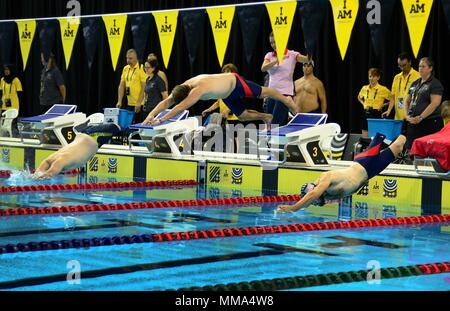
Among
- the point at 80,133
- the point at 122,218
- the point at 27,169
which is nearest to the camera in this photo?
the point at 122,218

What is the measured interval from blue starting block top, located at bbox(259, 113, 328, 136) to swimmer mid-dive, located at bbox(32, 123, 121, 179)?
177cm

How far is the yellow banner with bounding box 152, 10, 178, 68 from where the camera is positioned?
12068 millimetres

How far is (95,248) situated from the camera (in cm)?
633

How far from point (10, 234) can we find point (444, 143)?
13.6 ft

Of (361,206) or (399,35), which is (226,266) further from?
(399,35)

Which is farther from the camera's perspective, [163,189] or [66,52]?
[66,52]

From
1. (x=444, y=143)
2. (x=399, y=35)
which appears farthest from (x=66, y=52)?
(x=444, y=143)

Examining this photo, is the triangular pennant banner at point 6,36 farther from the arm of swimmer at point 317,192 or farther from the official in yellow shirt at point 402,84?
the arm of swimmer at point 317,192

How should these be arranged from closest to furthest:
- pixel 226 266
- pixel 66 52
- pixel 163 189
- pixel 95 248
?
pixel 226 266, pixel 95 248, pixel 163 189, pixel 66 52

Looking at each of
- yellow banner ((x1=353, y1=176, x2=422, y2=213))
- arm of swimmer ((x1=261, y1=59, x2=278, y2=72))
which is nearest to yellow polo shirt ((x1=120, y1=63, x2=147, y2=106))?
arm of swimmer ((x1=261, y1=59, x2=278, y2=72))

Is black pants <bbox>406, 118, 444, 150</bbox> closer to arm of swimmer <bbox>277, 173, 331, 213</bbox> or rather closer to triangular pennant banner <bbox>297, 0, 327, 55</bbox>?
triangular pennant banner <bbox>297, 0, 327, 55</bbox>

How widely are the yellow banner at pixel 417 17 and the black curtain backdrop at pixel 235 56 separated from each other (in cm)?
140

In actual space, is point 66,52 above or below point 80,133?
above

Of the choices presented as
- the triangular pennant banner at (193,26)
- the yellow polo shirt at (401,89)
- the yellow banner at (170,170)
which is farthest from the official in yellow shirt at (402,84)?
the triangular pennant banner at (193,26)
